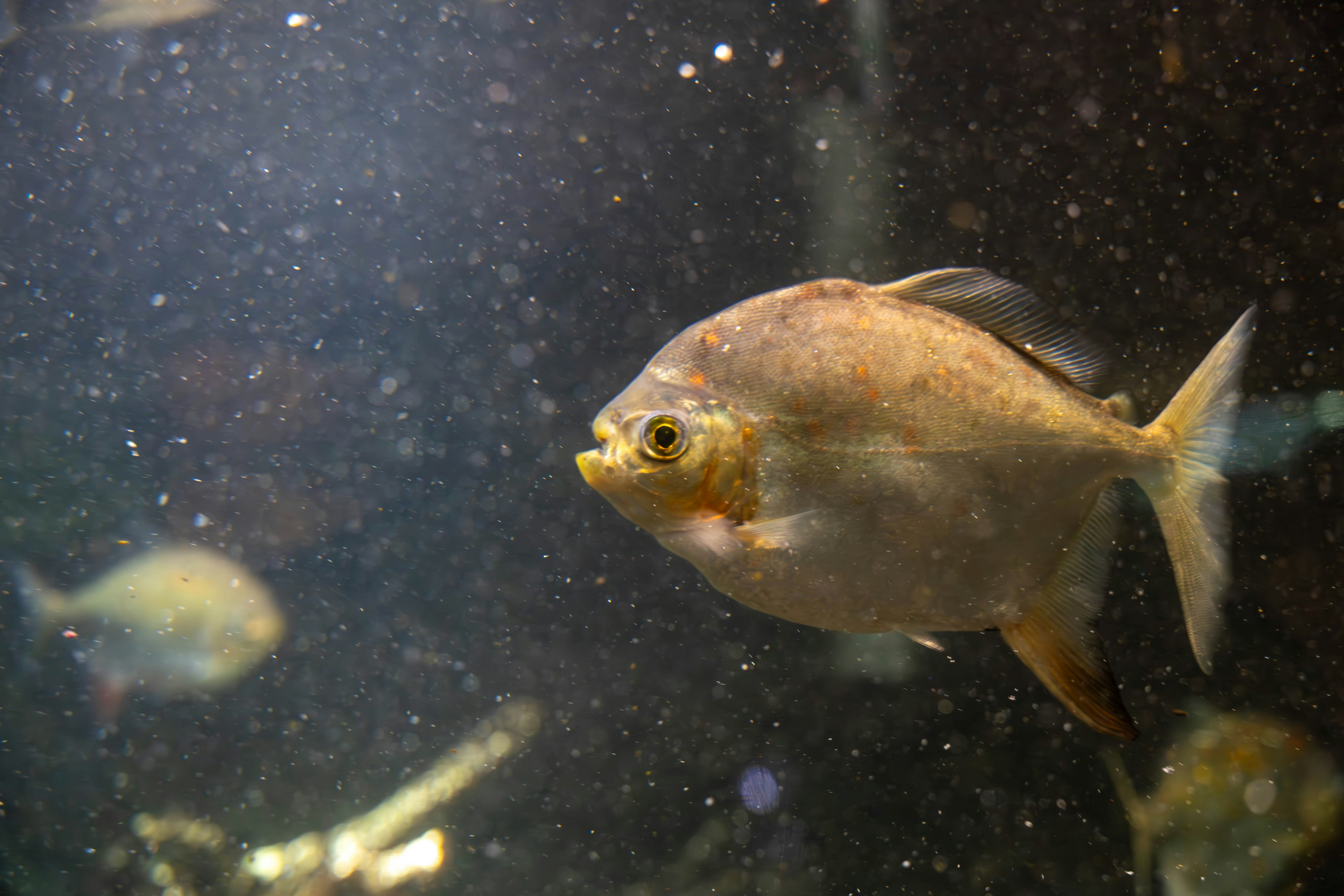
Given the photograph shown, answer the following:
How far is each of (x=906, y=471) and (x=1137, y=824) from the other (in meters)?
1.98

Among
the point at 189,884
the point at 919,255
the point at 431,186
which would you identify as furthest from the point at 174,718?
the point at 919,255

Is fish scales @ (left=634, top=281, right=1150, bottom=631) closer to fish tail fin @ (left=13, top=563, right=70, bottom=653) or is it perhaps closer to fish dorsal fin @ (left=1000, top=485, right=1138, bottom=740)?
fish dorsal fin @ (left=1000, top=485, right=1138, bottom=740)

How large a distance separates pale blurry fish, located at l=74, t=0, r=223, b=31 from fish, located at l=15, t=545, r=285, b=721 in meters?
2.91

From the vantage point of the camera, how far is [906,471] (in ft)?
3.91

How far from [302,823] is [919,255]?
11.8ft

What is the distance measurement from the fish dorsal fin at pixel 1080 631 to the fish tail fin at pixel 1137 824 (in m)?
1.34

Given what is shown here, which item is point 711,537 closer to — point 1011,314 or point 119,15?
point 1011,314

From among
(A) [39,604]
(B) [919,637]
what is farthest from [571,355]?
(A) [39,604]

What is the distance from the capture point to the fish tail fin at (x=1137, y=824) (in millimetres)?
2152

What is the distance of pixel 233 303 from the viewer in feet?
10.8

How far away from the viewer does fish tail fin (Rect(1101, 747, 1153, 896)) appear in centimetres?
215

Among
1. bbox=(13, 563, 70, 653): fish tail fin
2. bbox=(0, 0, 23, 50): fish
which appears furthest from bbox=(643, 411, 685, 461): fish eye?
bbox=(0, 0, 23, 50): fish

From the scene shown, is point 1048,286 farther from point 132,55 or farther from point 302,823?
point 132,55

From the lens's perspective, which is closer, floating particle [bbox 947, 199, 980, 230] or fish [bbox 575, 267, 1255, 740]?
fish [bbox 575, 267, 1255, 740]
